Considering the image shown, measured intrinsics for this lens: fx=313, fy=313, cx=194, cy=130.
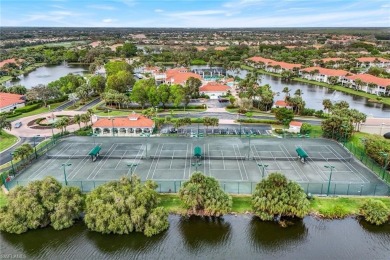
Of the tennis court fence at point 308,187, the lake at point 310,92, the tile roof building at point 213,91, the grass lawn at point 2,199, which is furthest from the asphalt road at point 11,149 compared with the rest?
the lake at point 310,92

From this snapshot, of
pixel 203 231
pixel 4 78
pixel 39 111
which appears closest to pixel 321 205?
pixel 203 231

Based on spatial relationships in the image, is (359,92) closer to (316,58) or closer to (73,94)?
(316,58)

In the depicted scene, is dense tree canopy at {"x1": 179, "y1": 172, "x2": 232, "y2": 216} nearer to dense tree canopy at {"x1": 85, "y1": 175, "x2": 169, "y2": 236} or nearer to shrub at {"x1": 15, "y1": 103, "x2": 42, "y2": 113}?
dense tree canopy at {"x1": 85, "y1": 175, "x2": 169, "y2": 236}

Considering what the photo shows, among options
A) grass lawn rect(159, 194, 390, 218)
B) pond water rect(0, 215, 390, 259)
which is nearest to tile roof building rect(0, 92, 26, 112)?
pond water rect(0, 215, 390, 259)

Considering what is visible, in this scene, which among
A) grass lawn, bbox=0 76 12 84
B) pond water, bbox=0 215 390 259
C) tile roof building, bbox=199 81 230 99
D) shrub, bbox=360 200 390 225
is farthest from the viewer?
grass lawn, bbox=0 76 12 84

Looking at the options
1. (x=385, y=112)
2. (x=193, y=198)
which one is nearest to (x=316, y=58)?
(x=385, y=112)

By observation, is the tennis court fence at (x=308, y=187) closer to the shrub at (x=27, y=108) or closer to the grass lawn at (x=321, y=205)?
the grass lawn at (x=321, y=205)
